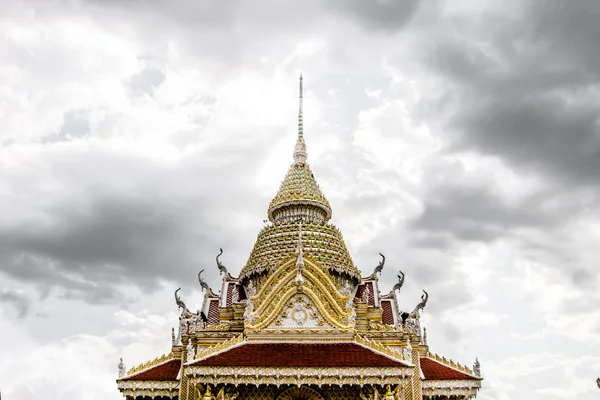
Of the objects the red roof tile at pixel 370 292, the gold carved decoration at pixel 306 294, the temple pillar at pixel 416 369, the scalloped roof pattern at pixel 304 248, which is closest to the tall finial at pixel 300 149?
the scalloped roof pattern at pixel 304 248

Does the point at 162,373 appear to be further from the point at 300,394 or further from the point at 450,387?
the point at 450,387

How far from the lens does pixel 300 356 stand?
21078mm

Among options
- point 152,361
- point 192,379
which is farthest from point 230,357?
point 152,361

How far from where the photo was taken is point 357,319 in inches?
981

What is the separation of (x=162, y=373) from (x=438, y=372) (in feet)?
35.6

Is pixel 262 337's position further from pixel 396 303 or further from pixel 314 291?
pixel 396 303

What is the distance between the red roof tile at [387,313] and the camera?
2840 centimetres

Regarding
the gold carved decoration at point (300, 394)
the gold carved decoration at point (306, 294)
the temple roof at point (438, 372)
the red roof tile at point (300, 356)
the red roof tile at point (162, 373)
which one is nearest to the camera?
the red roof tile at point (300, 356)

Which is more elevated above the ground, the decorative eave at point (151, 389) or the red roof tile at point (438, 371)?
the red roof tile at point (438, 371)

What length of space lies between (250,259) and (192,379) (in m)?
9.68

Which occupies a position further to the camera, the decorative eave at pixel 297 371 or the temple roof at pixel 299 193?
the temple roof at pixel 299 193

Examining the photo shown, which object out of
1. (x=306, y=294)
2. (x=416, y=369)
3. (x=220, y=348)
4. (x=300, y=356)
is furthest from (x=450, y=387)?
(x=220, y=348)

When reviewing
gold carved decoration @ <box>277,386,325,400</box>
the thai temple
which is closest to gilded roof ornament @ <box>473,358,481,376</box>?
the thai temple

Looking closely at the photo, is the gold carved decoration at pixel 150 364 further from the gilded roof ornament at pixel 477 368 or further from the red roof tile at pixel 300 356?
the gilded roof ornament at pixel 477 368
